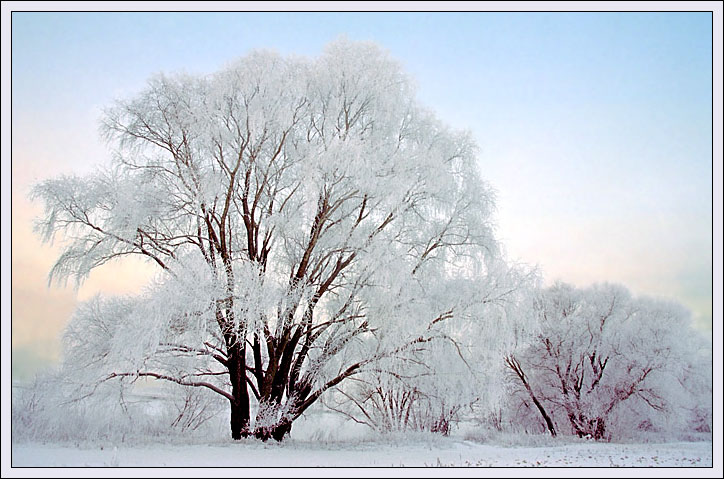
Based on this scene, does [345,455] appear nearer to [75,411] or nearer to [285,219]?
[285,219]

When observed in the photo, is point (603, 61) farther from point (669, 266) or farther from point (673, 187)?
point (669, 266)

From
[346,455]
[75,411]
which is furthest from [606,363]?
[75,411]

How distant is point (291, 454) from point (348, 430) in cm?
213

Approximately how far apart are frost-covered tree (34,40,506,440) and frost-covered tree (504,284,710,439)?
8.87 feet

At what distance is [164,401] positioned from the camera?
25.9 feet

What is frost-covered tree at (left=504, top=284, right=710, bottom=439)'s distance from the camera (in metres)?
9.02

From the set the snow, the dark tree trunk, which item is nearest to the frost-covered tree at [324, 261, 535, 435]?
the snow

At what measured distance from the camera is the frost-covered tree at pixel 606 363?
355 inches

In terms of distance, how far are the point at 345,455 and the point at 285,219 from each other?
272cm

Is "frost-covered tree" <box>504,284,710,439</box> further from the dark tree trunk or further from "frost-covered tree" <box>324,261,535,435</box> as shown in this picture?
the dark tree trunk

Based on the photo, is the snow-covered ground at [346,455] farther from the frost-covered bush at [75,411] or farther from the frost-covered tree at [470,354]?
the frost-covered tree at [470,354]

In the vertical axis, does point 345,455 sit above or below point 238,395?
below

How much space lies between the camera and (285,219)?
23.0 ft

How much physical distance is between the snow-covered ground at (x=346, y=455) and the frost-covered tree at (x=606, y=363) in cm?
210
